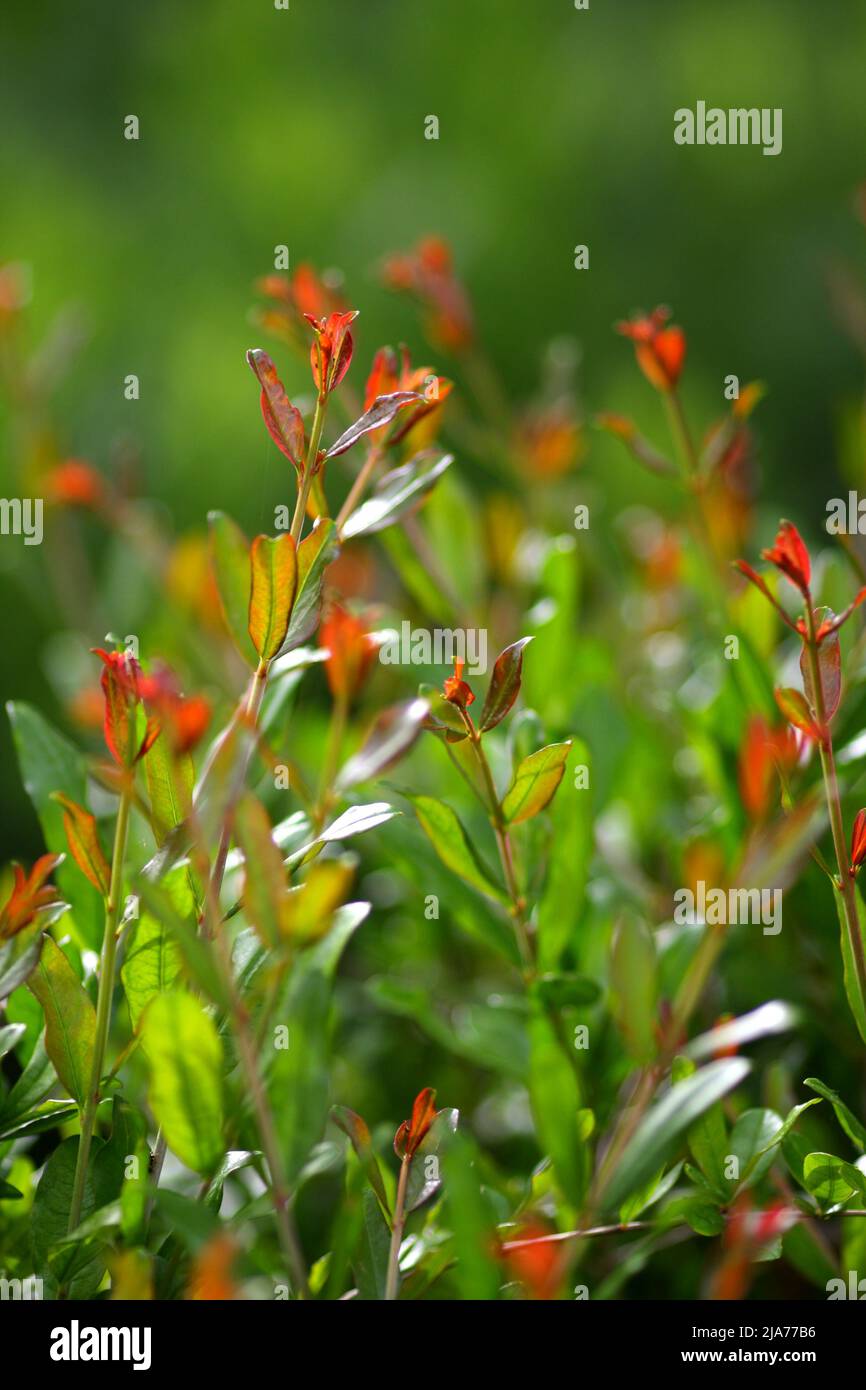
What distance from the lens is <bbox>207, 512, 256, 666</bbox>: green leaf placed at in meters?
0.56

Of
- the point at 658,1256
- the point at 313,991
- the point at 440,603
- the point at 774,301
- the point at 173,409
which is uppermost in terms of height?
the point at 774,301

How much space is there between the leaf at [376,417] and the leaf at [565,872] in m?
0.21

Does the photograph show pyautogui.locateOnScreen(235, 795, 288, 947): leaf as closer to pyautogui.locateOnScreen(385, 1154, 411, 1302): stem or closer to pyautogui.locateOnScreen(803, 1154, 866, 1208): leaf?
pyautogui.locateOnScreen(385, 1154, 411, 1302): stem

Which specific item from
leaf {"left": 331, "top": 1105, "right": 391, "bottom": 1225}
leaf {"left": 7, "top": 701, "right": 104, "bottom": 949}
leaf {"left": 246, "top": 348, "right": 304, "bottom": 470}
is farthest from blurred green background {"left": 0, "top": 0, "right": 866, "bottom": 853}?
leaf {"left": 331, "top": 1105, "right": 391, "bottom": 1225}

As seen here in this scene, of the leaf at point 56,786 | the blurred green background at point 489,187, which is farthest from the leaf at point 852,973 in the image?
the blurred green background at point 489,187

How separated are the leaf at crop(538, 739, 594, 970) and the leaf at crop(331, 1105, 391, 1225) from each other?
164 mm

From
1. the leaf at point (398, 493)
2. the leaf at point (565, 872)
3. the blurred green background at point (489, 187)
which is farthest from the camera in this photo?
the blurred green background at point (489, 187)

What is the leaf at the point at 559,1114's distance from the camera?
48cm

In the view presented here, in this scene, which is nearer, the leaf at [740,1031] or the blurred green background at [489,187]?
the leaf at [740,1031]

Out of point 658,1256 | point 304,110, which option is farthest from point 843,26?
point 658,1256

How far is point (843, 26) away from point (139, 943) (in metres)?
3.25

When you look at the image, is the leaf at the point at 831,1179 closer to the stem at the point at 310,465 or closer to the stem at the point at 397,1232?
the stem at the point at 397,1232

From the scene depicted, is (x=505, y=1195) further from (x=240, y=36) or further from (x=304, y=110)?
(x=240, y=36)
